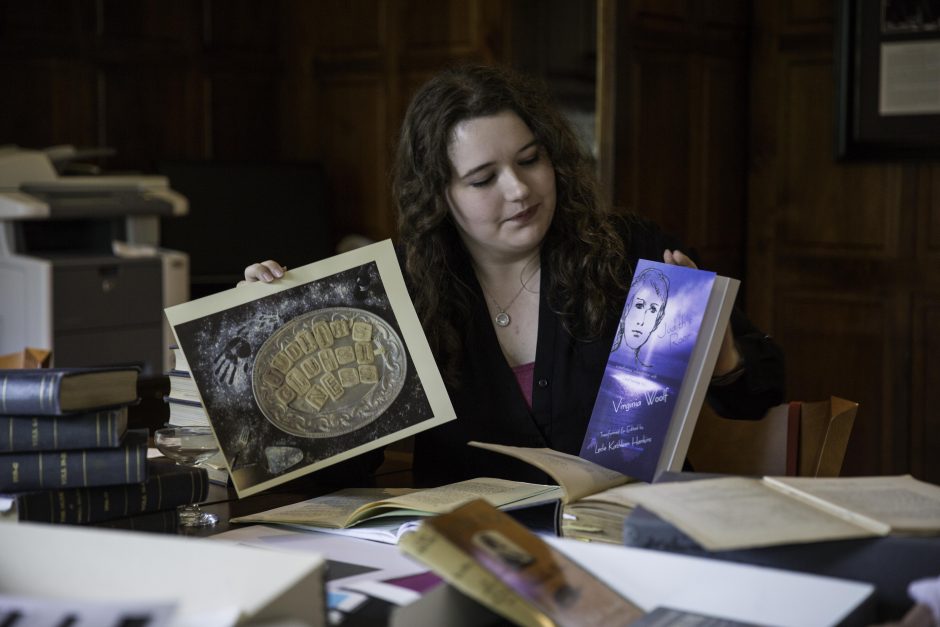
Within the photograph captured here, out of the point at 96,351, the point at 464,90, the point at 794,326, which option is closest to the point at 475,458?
the point at 464,90

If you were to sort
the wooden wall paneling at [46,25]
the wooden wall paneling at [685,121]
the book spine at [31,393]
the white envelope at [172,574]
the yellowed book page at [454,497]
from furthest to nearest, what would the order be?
the wooden wall paneling at [46,25]
the wooden wall paneling at [685,121]
the yellowed book page at [454,497]
the book spine at [31,393]
the white envelope at [172,574]

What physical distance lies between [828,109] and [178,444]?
9.81 ft

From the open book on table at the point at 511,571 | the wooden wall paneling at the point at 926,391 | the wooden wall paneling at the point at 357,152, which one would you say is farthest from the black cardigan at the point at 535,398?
the wooden wall paneling at the point at 357,152

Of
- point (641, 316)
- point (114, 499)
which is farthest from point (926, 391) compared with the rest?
point (114, 499)

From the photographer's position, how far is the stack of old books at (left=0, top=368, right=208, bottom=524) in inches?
51.0

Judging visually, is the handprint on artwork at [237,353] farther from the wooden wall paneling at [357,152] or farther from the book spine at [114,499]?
the wooden wall paneling at [357,152]

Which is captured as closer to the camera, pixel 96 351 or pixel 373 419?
pixel 373 419

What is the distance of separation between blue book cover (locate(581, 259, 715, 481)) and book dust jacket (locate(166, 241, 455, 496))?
0.22m

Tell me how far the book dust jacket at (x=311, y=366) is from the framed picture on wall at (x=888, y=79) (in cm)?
270

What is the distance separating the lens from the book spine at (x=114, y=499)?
1308 millimetres

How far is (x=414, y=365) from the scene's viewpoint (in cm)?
161

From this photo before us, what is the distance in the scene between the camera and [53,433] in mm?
1310

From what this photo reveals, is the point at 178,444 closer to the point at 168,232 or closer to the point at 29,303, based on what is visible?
the point at 29,303

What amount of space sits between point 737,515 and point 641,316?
1.74ft
